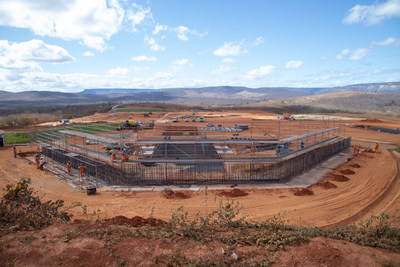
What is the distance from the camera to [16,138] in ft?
109

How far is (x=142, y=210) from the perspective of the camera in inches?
488

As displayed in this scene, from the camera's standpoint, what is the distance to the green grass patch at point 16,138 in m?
32.3

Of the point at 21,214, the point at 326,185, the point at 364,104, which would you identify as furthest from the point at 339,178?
the point at 364,104

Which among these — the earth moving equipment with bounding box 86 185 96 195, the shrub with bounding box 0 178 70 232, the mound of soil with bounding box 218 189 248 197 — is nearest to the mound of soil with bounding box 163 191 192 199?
the mound of soil with bounding box 218 189 248 197

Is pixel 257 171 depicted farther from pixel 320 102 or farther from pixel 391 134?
pixel 320 102

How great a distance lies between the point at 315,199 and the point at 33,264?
12846 mm

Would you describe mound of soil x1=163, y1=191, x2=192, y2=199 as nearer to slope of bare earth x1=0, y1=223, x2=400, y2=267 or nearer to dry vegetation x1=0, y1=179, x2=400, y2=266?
dry vegetation x1=0, y1=179, x2=400, y2=266

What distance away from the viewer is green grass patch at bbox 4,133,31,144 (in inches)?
1273

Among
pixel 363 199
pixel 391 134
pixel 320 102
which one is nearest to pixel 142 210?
pixel 363 199

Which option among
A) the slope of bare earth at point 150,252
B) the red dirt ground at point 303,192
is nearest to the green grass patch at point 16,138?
the slope of bare earth at point 150,252

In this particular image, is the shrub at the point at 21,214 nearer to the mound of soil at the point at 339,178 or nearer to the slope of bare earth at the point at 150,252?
the slope of bare earth at the point at 150,252

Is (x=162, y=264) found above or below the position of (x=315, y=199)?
above

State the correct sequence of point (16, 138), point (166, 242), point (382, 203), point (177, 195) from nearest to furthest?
point (166, 242)
point (382, 203)
point (177, 195)
point (16, 138)

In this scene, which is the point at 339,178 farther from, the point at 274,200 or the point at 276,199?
the point at 274,200
